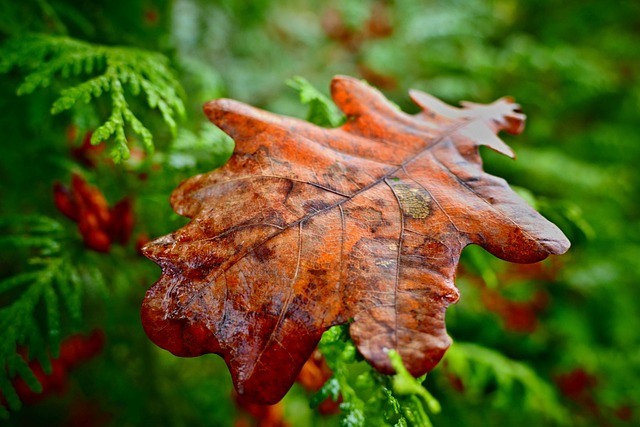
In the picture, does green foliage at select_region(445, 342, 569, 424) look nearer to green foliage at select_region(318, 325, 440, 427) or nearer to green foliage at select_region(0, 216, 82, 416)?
green foliage at select_region(318, 325, 440, 427)

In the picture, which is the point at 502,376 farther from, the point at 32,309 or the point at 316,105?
the point at 32,309

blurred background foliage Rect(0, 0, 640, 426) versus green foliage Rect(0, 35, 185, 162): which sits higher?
green foliage Rect(0, 35, 185, 162)

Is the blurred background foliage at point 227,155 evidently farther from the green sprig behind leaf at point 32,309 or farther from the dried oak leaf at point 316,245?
the dried oak leaf at point 316,245

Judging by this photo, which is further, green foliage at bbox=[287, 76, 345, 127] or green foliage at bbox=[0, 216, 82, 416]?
green foliage at bbox=[287, 76, 345, 127]

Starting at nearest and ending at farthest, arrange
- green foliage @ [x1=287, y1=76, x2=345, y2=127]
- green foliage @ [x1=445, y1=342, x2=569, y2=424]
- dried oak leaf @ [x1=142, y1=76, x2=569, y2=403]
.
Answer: dried oak leaf @ [x1=142, y1=76, x2=569, y2=403]
green foliage @ [x1=287, y1=76, x2=345, y2=127]
green foliage @ [x1=445, y1=342, x2=569, y2=424]

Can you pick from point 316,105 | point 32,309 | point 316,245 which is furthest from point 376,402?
point 32,309

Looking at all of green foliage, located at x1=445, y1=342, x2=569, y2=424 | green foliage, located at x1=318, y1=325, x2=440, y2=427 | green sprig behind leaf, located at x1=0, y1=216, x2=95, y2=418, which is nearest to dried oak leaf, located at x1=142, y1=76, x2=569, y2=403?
green foliage, located at x1=318, y1=325, x2=440, y2=427

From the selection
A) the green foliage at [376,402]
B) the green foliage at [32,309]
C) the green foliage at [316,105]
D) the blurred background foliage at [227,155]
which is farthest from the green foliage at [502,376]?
the green foliage at [32,309]
